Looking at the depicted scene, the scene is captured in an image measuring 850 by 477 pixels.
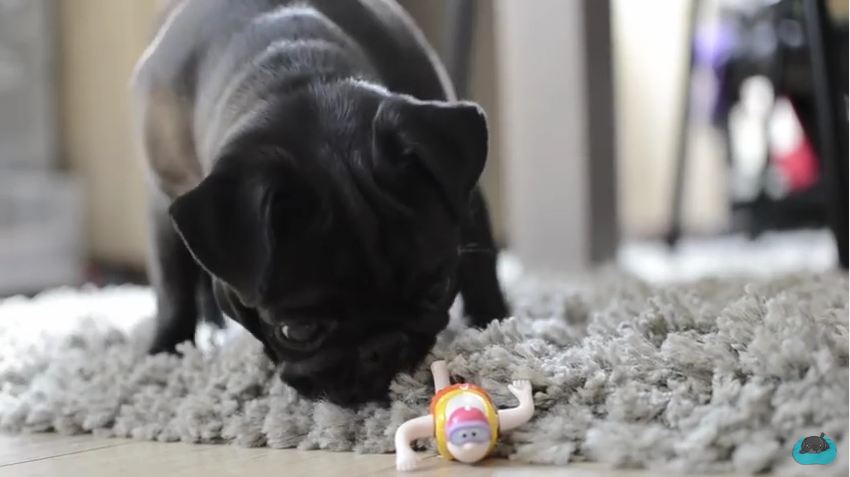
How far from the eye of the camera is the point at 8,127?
10.2 ft

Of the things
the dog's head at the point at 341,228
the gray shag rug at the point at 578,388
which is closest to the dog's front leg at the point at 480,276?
the gray shag rug at the point at 578,388

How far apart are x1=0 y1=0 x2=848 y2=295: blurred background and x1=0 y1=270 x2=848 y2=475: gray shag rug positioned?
17.2 inches

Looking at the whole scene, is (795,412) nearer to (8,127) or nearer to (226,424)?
(226,424)

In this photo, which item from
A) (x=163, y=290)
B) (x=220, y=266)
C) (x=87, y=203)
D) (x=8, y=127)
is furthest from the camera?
(x=87, y=203)

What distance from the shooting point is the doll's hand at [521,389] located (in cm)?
94

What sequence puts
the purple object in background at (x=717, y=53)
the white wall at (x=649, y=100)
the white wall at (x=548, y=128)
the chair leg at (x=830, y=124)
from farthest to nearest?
1. the white wall at (x=649, y=100)
2. the purple object in background at (x=717, y=53)
3. the white wall at (x=548, y=128)
4. the chair leg at (x=830, y=124)

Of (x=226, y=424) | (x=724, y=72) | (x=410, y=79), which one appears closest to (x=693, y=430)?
(x=226, y=424)

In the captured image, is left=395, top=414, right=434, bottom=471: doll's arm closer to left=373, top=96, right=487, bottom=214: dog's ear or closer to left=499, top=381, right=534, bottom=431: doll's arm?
left=499, top=381, right=534, bottom=431: doll's arm

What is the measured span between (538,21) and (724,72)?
5.43 feet

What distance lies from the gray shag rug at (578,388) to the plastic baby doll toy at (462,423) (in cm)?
2

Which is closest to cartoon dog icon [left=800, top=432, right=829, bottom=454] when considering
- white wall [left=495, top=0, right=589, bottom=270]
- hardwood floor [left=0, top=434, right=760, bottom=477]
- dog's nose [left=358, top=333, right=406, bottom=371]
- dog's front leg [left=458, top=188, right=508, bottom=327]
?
hardwood floor [left=0, top=434, right=760, bottom=477]

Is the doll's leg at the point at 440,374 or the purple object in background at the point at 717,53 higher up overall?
the purple object in background at the point at 717,53

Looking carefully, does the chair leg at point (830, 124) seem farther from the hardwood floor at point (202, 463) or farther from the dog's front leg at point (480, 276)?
the hardwood floor at point (202, 463)
